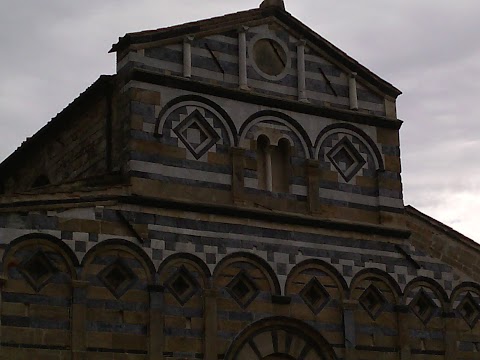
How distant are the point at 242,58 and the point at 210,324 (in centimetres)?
489

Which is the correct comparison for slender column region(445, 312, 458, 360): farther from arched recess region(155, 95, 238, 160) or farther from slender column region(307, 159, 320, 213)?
arched recess region(155, 95, 238, 160)

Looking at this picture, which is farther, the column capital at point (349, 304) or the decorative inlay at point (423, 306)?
the decorative inlay at point (423, 306)

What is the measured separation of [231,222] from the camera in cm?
2023

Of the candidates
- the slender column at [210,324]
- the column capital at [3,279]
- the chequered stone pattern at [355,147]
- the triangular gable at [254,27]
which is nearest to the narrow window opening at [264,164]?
the chequered stone pattern at [355,147]

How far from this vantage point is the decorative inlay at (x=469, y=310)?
22.2 metres

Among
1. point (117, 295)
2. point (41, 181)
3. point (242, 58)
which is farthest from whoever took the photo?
point (41, 181)

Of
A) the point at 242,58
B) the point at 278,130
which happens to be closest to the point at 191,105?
the point at 242,58

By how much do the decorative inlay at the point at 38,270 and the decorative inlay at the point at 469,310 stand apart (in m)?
7.88

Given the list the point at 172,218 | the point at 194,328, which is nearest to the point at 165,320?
the point at 194,328

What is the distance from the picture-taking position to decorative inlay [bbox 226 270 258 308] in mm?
19844

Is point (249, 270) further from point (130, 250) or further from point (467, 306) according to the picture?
point (467, 306)

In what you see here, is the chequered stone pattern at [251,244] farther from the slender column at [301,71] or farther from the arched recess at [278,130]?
the slender column at [301,71]

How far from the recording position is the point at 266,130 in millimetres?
21250

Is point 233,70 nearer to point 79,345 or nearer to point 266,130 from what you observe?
point 266,130
